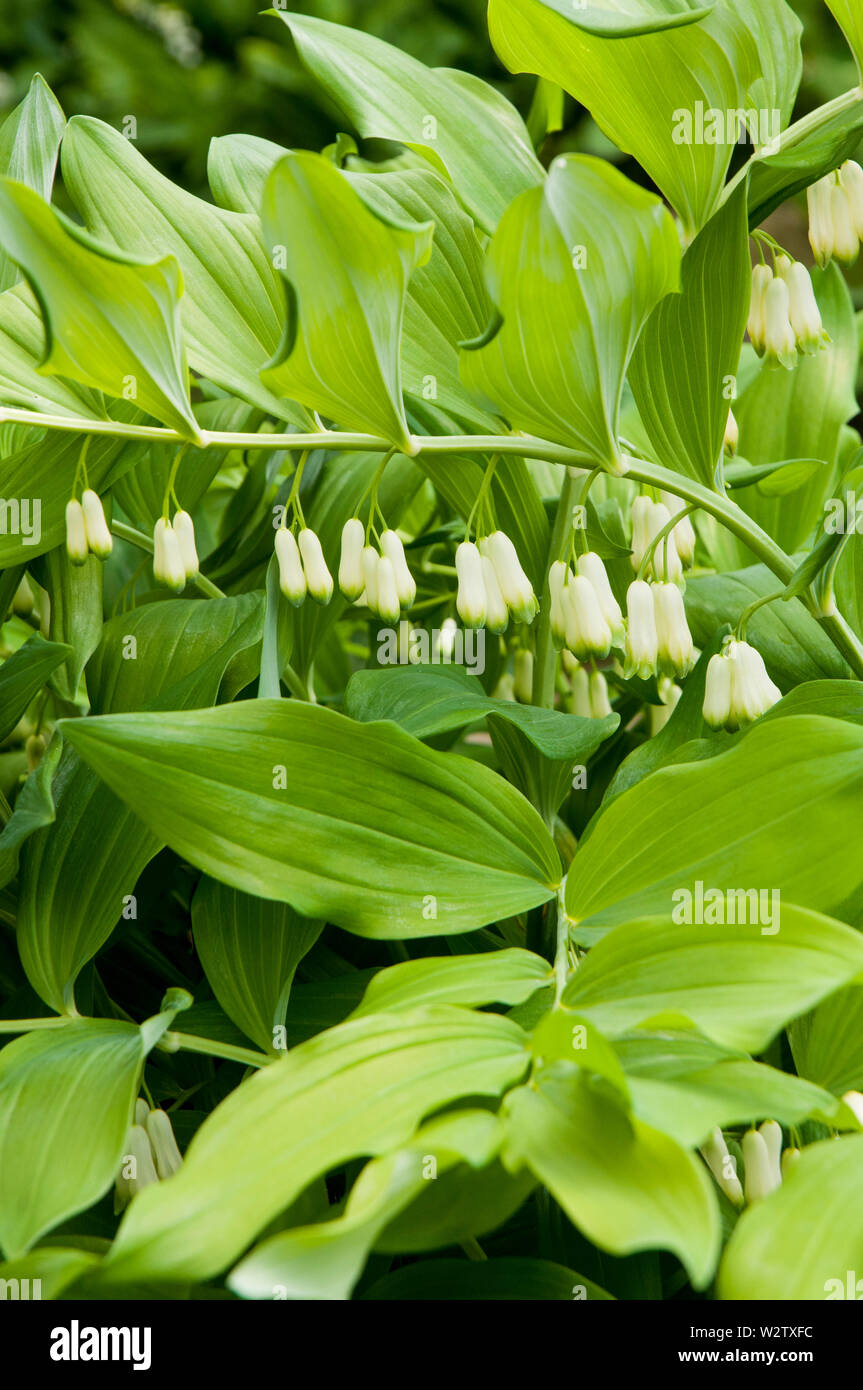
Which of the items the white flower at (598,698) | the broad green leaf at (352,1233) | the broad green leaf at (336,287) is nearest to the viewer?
the broad green leaf at (352,1233)

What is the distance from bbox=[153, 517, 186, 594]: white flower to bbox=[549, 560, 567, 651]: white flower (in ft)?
0.56

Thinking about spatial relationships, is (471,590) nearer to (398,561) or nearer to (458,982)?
(398,561)

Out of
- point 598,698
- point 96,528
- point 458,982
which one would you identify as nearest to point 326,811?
point 458,982

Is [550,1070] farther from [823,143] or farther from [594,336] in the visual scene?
[823,143]

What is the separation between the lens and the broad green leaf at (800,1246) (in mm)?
347

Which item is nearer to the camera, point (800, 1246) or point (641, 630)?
point (800, 1246)

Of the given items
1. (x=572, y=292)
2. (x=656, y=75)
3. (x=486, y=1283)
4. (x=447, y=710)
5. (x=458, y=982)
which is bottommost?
(x=486, y=1283)

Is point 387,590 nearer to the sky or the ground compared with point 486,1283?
nearer to the sky

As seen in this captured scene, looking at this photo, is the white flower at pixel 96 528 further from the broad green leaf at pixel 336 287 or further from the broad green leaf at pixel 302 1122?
the broad green leaf at pixel 302 1122

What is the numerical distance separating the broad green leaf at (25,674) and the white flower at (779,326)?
379 mm

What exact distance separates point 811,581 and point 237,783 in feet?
0.83

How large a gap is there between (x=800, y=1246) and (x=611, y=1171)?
6 centimetres

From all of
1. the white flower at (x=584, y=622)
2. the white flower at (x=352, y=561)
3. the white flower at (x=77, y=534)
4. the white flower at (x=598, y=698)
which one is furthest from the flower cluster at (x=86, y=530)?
the white flower at (x=598, y=698)

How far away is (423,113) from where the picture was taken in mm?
599
